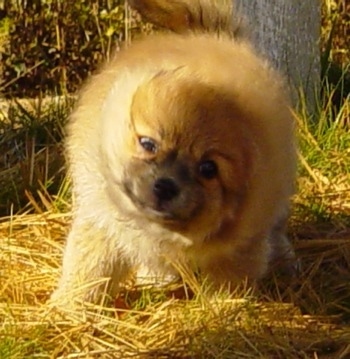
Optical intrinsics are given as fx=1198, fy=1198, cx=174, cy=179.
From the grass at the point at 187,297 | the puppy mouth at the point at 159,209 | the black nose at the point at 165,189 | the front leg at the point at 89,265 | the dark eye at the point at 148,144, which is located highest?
the dark eye at the point at 148,144

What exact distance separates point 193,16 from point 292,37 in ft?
4.31

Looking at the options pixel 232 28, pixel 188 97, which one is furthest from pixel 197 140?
pixel 232 28

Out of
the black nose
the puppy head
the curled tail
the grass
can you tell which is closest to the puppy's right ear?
the curled tail

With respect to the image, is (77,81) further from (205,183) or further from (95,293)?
(205,183)

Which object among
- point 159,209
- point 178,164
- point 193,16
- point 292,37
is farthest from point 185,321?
point 292,37

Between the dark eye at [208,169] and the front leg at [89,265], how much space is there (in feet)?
1.70

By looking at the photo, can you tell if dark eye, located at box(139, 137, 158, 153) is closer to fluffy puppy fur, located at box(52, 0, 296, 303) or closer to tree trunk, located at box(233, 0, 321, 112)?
fluffy puppy fur, located at box(52, 0, 296, 303)

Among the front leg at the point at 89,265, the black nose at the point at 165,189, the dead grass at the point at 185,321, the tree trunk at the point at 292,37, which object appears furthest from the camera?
the tree trunk at the point at 292,37

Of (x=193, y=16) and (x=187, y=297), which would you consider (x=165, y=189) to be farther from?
(x=193, y=16)

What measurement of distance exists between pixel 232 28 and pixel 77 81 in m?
3.30

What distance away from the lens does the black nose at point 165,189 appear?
3.31 meters

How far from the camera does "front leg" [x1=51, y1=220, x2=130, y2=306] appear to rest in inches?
150

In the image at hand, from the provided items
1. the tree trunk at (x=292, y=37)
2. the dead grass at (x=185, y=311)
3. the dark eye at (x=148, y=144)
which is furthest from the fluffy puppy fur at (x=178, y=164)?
the tree trunk at (x=292, y=37)

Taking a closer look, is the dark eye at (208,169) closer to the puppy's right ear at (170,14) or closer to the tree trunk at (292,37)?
the puppy's right ear at (170,14)
